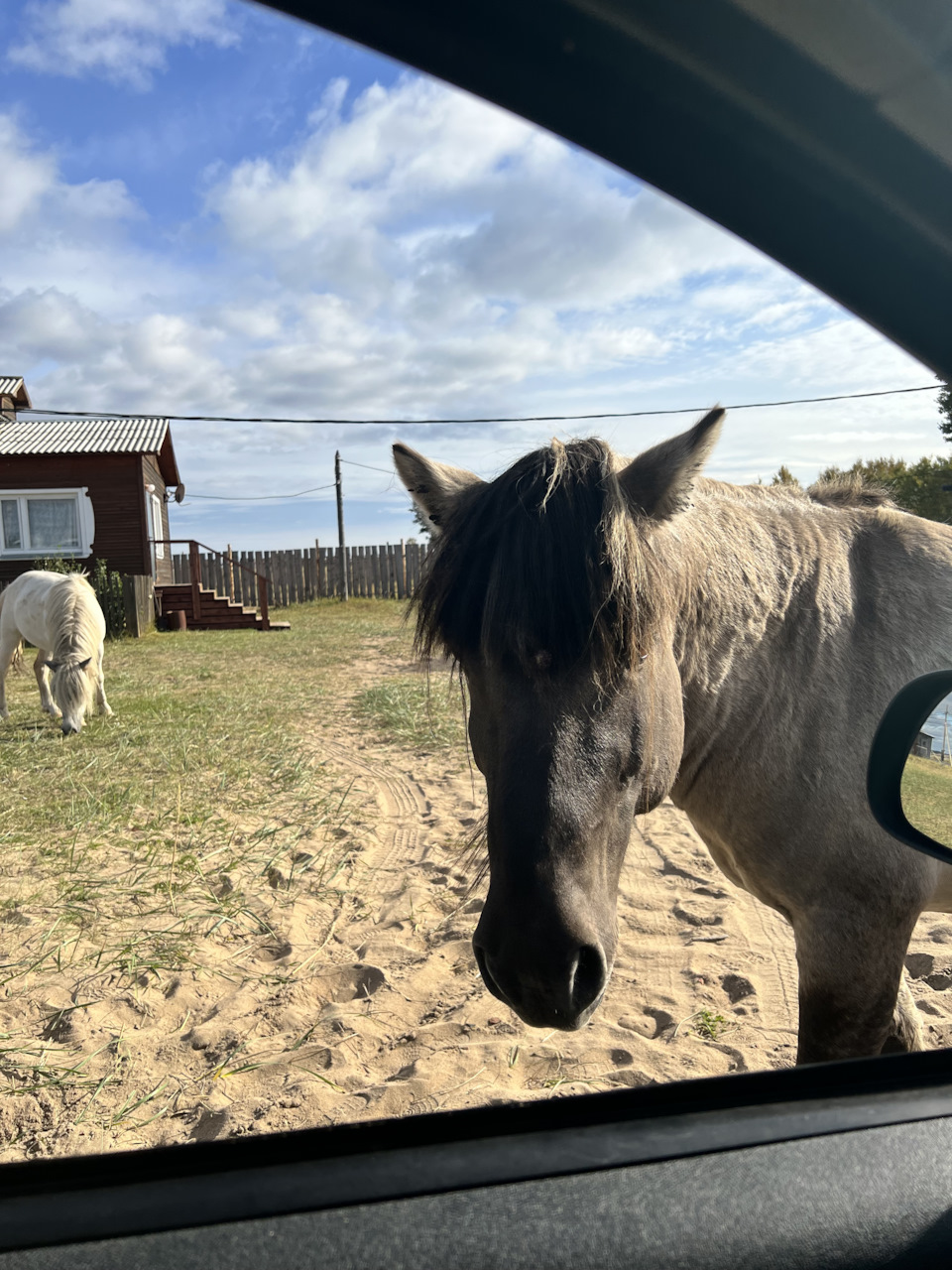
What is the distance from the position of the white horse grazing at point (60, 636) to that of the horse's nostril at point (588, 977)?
8497 millimetres

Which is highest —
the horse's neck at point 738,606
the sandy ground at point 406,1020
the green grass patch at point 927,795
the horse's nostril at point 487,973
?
the horse's neck at point 738,606

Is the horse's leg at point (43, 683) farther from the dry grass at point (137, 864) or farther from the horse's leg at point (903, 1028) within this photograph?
the horse's leg at point (903, 1028)

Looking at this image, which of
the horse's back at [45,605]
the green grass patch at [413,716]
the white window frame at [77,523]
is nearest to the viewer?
the green grass patch at [413,716]

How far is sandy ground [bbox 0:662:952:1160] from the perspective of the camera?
247 cm

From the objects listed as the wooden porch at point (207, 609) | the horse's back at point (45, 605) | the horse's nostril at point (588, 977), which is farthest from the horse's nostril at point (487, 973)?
the wooden porch at point (207, 609)

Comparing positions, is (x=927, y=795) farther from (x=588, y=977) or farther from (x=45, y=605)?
(x=45, y=605)

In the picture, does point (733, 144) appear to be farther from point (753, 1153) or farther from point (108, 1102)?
point (108, 1102)

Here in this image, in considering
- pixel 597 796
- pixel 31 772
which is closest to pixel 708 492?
pixel 597 796

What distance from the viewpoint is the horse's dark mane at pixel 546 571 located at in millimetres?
1609

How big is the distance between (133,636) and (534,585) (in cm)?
1986

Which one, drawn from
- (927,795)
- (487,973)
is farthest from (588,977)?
(927,795)

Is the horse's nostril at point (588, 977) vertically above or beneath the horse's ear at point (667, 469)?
beneath

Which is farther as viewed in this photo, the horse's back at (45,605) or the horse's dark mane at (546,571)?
the horse's back at (45,605)

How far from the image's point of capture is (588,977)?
4.71 feet
